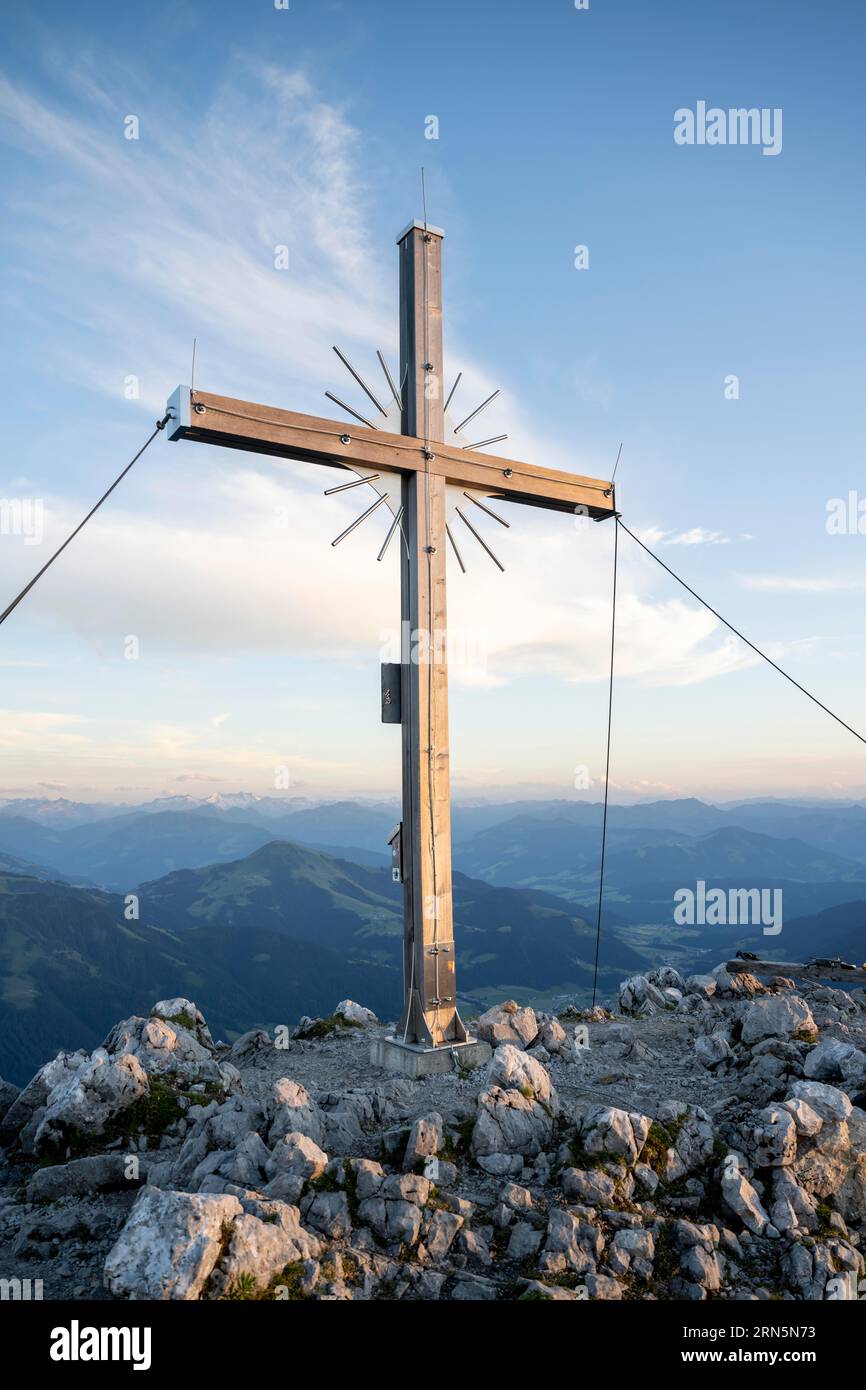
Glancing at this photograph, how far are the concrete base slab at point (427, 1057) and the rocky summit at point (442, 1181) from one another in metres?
0.28

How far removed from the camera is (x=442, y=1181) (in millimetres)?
7559

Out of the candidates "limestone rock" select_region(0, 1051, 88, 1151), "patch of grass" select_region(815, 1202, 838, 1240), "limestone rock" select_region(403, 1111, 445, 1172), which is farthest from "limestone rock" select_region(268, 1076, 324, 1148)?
"patch of grass" select_region(815, 1202, 838, 1240)

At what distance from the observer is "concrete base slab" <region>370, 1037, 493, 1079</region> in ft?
36.1

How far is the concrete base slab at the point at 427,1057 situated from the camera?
11.0m

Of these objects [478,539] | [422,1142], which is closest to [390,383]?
[478,539]

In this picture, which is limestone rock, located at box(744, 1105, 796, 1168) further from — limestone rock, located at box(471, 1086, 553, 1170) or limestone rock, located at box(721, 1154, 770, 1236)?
limestone rock, located at box(471, 1086, 553, 1170)

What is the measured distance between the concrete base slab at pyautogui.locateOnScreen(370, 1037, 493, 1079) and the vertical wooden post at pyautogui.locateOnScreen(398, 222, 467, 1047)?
0.65 feet

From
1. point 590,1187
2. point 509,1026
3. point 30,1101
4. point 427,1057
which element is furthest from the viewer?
point 509,1026

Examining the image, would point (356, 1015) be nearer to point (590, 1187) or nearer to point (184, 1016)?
point (184, 1016)

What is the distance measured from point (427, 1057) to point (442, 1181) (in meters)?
3.47

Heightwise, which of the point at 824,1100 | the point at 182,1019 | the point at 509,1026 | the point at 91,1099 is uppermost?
the point at 824,1100
